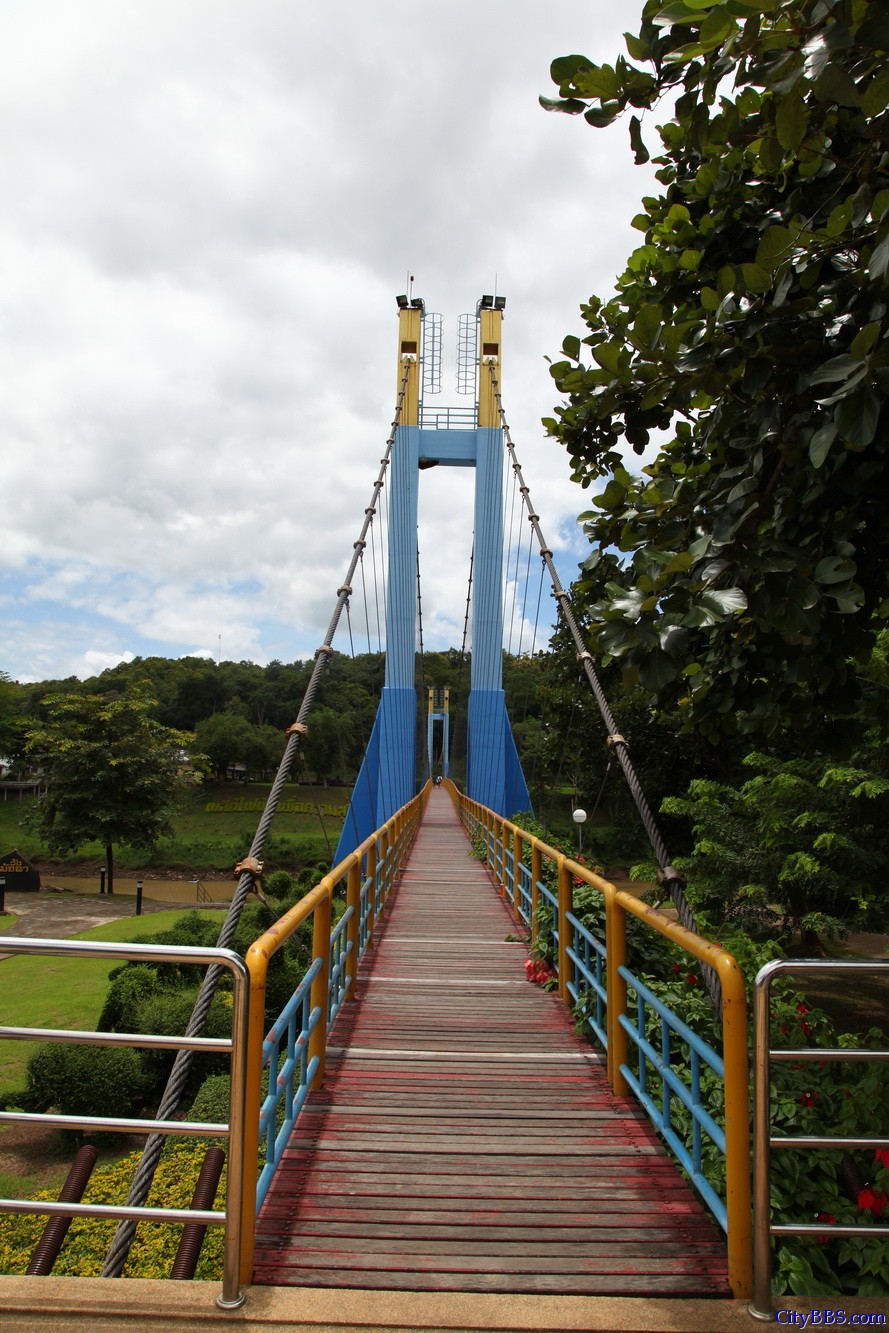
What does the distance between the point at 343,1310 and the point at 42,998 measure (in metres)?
10.5

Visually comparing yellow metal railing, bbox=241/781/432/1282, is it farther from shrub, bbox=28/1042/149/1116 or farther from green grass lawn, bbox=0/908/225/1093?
green grass lawn, bbox=0/908/225/1093

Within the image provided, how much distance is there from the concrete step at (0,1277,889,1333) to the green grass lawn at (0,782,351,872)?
18.9 meters

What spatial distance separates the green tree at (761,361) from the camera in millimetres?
1495

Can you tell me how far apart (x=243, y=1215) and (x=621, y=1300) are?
89 cm

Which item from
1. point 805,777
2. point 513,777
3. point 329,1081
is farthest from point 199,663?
point 329,1081

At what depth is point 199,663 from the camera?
2576 inches

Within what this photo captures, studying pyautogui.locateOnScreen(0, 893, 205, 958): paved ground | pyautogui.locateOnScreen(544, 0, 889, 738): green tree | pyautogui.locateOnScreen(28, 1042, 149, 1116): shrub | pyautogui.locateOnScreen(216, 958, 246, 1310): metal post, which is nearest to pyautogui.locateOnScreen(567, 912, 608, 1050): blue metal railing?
pyautogui.locateOnScreen(544, 0, 889, 738): green tree

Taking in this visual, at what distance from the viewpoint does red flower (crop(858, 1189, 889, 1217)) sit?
2.24m

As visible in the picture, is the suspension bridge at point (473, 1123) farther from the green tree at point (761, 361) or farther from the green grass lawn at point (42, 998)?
the green grass lawn at point (42, 998)

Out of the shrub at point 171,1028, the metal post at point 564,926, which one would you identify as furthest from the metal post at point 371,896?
the shrub at point 171,1028

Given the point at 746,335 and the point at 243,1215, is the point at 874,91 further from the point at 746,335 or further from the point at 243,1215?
the point at 243,1215

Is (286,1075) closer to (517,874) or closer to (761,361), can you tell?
(761,361)

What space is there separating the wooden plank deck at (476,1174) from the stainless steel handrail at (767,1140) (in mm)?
188

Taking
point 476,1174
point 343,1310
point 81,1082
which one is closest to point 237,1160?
point 343,1310
